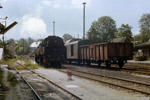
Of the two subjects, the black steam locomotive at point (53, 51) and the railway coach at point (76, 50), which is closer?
the black steam locomotive at point (53, 51)

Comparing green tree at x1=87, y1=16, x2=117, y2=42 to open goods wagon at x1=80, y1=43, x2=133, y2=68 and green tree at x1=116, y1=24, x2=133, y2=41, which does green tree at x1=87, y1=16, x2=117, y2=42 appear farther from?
open goods wagon at x1=80, y1=43, x2=133, y2=68

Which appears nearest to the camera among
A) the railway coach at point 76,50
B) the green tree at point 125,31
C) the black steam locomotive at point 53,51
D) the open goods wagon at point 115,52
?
the open goods wagon at point 115,52

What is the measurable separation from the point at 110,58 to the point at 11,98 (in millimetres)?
13336

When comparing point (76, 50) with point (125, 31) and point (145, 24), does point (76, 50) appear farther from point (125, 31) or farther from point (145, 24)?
point (145, 24)

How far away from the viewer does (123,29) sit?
84000 mm

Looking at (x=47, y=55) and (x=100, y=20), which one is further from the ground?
(x=100, y=20)

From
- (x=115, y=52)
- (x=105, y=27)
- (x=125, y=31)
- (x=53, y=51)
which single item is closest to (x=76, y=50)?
(x=53, y=51)

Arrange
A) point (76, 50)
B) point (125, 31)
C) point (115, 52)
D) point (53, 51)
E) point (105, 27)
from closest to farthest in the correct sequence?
point (115, 52), point (53, 51), point (76, 50), point (125, 31), point (105, 27)

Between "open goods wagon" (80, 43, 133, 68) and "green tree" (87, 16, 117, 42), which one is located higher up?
"green tree" (87, 16, 117, 42)

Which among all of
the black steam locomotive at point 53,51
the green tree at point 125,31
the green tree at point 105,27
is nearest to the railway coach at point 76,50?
the black steam locomotive at point 53,51

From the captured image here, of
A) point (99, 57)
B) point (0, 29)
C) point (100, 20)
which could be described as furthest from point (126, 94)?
point (100, 20)

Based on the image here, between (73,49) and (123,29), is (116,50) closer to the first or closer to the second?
(73,49)

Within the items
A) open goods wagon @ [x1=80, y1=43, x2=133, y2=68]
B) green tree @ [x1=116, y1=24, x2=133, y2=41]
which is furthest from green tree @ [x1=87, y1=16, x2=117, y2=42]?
open goods wagon @ [x1=80, y1=43, x2=133, y2=68]

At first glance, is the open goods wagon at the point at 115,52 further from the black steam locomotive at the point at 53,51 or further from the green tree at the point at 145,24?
the green tree at the point at 145,24
